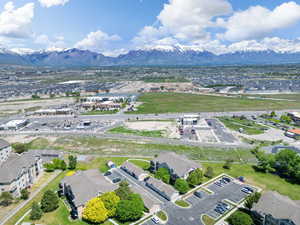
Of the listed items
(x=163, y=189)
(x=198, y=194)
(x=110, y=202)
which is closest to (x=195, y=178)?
(x=198, y=194)

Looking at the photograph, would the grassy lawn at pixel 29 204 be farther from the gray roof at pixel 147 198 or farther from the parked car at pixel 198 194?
the parked car at pixel 198 194

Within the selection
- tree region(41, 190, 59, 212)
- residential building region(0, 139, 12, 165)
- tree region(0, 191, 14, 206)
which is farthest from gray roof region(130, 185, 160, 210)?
residential building region(0, 139, 12, 165)

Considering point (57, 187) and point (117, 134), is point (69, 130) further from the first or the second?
point (57, 187)

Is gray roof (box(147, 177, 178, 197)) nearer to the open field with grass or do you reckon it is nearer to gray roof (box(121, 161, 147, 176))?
gray roof (box(121, 161, 147, 176))

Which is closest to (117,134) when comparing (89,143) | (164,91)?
(89,143)

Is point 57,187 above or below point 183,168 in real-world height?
below

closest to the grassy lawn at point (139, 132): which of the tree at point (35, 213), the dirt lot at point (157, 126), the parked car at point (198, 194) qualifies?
the dirt lot at point (157, 126)

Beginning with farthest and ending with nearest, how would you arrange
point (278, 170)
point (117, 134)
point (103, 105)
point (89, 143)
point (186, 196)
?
point (103, 105), point (117, 134), point (89, 143), point (278, 170), point (186, 196)
